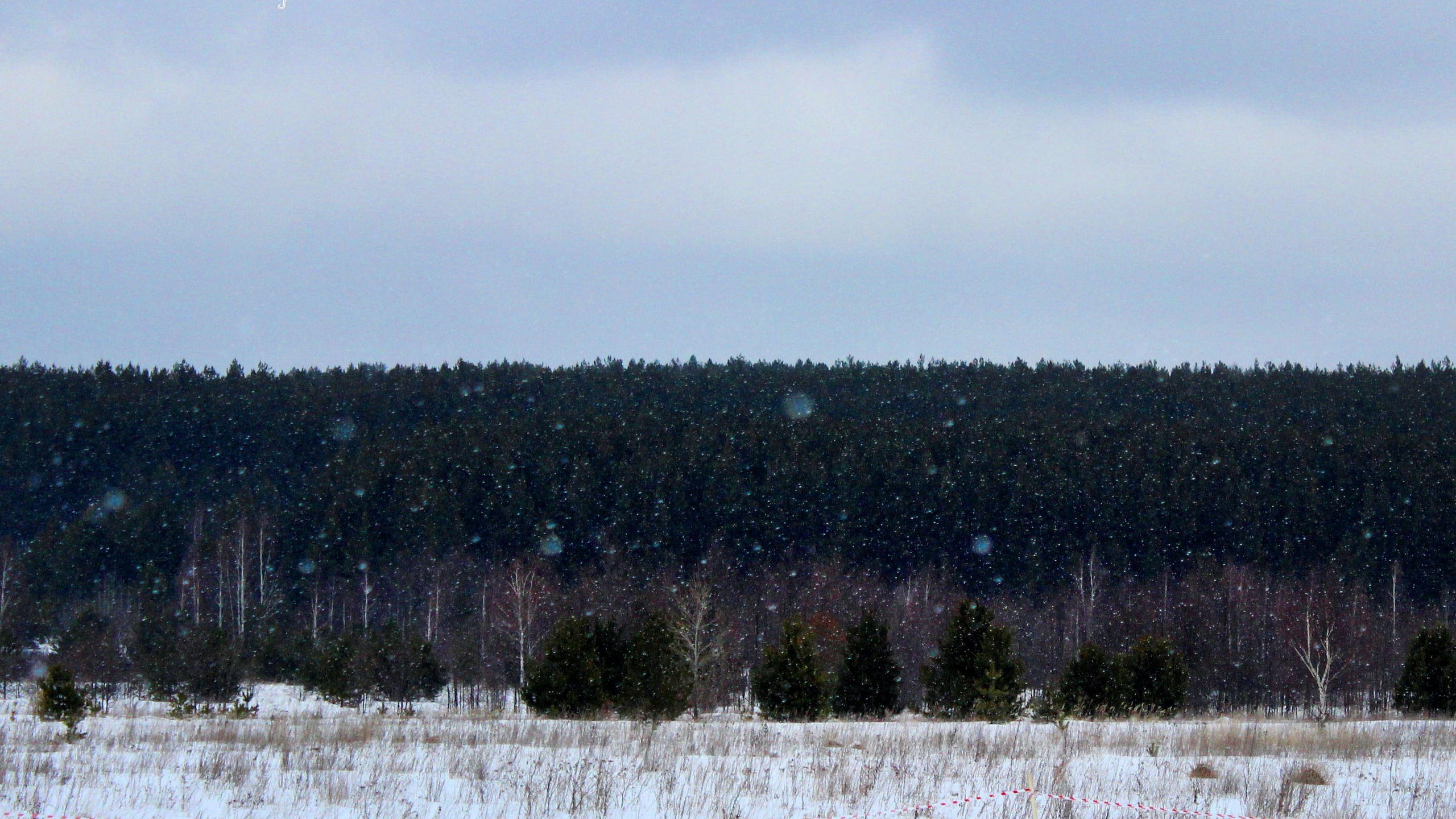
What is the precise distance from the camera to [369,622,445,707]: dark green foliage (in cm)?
4159

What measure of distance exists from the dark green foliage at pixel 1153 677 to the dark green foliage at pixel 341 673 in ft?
78.0

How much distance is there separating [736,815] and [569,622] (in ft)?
48.2

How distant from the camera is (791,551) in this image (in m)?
100

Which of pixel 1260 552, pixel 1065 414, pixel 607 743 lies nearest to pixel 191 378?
pixel 1065 414

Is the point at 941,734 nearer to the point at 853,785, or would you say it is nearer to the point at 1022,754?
the point at 1022,754

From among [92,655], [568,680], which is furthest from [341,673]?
[568,680]

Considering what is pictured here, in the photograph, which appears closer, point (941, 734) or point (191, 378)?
point (941, 734)

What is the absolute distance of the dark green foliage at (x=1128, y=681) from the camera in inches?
1212

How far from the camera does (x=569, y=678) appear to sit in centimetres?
2692

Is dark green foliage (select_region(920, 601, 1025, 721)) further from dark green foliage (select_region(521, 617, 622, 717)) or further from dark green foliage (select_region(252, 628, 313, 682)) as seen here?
dark green foliage (select_region(252, 628, 313, 682))

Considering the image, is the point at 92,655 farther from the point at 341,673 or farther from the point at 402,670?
the point at 402,670

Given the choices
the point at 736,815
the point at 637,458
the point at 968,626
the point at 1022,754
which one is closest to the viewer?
the point at 736,815

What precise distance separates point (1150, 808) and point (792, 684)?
1542 centimetres

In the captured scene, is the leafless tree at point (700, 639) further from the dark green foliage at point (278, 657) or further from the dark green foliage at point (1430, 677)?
the dark green foliage at point (1430, 677)
